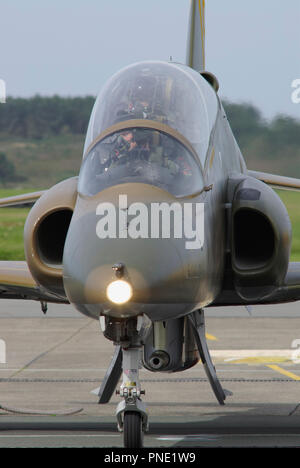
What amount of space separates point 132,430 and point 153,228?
1632 mm

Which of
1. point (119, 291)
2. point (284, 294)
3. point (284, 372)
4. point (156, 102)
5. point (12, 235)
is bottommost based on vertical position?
point (119, 291)

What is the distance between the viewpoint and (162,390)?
1309cm

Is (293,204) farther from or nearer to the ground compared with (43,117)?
nearer to the ground

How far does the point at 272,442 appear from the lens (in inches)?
377

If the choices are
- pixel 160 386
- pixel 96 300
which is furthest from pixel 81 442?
pixel 160 386

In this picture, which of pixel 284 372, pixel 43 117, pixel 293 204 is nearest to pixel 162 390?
pixel 284 372

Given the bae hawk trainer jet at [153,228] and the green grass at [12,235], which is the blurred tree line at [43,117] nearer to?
the green grass at [12,235]

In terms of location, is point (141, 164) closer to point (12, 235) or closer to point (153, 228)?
point (153, 228)

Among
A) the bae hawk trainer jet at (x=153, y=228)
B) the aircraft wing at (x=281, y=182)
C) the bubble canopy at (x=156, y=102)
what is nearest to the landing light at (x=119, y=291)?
the bae hawk trainer jet at (x=153, y=228)

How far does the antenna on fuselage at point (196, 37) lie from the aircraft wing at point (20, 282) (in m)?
4.64

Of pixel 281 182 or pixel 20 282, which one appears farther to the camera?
pixel 281 182

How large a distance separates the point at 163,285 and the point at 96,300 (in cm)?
47

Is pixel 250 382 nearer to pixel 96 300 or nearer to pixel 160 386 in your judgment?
pixel 160 386

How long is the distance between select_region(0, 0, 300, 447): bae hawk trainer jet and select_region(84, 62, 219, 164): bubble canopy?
1 centimetres
